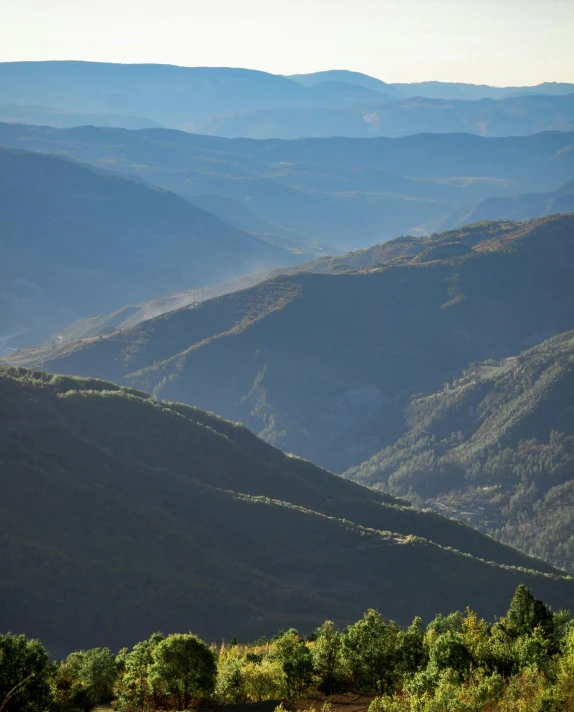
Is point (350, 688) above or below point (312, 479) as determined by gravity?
below

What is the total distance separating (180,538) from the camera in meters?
93.4

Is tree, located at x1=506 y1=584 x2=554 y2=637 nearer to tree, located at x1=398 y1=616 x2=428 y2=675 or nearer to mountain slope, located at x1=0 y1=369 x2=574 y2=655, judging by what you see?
tree, located at x1=398 y1=616 x2=428 y2=675

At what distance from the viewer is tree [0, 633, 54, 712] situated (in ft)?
132

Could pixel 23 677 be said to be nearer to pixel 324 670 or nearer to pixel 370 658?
pixel 324 670

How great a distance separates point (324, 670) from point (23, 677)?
15446 mm

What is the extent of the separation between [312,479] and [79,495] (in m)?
37.8

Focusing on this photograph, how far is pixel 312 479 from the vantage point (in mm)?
123375

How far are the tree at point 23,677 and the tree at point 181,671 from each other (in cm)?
504

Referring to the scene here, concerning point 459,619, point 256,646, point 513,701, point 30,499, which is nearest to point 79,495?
point 30,499

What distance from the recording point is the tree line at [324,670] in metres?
40.3

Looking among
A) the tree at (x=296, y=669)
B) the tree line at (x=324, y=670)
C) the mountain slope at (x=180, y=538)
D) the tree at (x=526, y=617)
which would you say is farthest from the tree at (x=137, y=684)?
the mountain slope at (x=180, y=538)

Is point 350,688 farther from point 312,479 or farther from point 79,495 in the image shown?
point 312,479

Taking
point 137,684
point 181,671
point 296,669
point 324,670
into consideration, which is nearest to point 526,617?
point 324,670

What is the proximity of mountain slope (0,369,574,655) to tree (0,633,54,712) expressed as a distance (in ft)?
119
